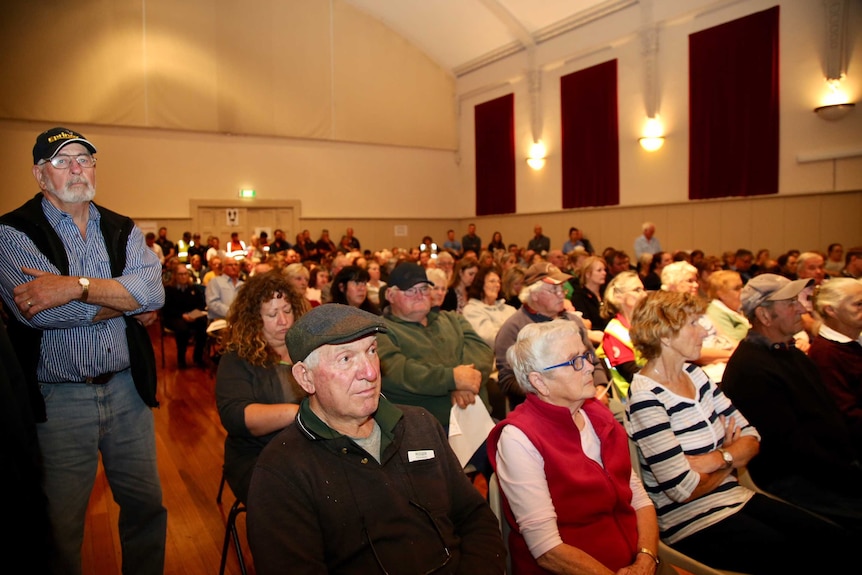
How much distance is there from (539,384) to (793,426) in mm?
1206

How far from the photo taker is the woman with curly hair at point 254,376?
2223 millimetres

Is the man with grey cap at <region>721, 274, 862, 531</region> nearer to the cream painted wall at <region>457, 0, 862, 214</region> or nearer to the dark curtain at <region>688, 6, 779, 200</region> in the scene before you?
the cream painted wall at <region>457, 0, 862, 214</region>

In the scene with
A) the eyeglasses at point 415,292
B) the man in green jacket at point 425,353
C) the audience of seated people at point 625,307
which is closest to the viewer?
the audience of seated people at point 625,307

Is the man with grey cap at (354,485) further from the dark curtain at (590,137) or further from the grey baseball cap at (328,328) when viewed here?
the dark curtain at (590,137)

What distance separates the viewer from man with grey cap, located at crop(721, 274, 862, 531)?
2.28 metres

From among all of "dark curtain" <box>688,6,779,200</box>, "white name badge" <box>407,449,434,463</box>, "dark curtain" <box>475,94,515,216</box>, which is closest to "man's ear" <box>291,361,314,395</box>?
"white name badge" <box>407,449,434,463</box>

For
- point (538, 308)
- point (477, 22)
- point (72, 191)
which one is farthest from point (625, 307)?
point (477, 22)

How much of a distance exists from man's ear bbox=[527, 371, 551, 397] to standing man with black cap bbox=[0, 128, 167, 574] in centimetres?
132

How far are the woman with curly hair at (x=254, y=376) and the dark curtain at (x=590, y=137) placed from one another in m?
11.0

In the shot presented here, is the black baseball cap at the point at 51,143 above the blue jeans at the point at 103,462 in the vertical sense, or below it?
above

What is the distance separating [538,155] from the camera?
1395 centimetres

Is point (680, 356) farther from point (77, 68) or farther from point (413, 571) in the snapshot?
point (77, 68)

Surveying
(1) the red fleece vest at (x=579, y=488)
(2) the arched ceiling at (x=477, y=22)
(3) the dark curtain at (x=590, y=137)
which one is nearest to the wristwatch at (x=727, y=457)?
(1) the red fleece vest at (x=579, y=488)

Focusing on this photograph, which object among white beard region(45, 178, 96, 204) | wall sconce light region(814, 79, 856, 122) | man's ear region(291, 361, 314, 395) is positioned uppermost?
wall sconce light region(814, 79, 856, 122)
